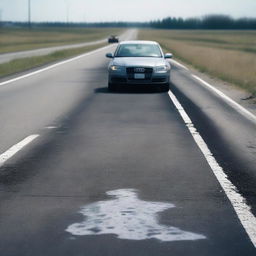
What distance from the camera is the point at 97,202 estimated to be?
20.9 ft

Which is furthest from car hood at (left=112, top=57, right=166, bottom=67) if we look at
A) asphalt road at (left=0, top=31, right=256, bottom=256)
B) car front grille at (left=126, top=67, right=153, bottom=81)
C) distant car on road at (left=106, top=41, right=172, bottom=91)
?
asphalt road at (left=0, top=31, right=256, bottom=256)

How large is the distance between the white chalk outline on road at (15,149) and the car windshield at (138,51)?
1021 cm

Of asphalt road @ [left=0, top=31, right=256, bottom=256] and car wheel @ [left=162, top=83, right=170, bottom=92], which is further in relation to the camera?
car wheel @ [left=162, top=83, right=170, bottom=92]

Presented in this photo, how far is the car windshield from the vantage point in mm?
20547

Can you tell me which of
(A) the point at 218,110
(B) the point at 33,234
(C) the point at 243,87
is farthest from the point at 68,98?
(B) the point at 33,234

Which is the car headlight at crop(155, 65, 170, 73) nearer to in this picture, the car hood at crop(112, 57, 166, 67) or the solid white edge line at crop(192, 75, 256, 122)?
the car hood at crop(112, 57, 166, 67)

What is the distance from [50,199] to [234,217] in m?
1.96

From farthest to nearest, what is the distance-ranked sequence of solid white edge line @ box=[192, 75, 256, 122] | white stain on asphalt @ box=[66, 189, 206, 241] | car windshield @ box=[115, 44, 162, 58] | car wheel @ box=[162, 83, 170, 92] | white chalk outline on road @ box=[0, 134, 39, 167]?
car windshield @ box=[115, 44, 162, 58]
car wheel @ box=[162, 83, 170, 92]
solid white edge line @ box=[192, 75, 256, 122]
white chalk outline on road @ box=[0, 134, 39, 167]
white stain on asphalt @ box=[66, 189, 206, 241]

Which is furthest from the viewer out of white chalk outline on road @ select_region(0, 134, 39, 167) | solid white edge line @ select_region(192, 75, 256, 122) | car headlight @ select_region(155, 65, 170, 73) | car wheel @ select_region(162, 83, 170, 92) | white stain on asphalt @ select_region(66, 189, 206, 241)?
car wheel @ select_region(162, 83, 170, 92)

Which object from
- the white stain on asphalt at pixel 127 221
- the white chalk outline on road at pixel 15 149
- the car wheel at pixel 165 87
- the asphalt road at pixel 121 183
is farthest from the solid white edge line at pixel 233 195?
the car wheel at pixel 165 87

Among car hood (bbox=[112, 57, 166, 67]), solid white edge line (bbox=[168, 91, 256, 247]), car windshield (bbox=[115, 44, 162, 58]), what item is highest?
car windshield (bbox=[115, 44, 162, 58])

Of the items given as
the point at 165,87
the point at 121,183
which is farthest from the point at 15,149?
the point at 165,87

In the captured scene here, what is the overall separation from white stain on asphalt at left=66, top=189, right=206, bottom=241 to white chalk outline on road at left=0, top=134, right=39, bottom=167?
249cm

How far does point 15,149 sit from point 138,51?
467 inches
